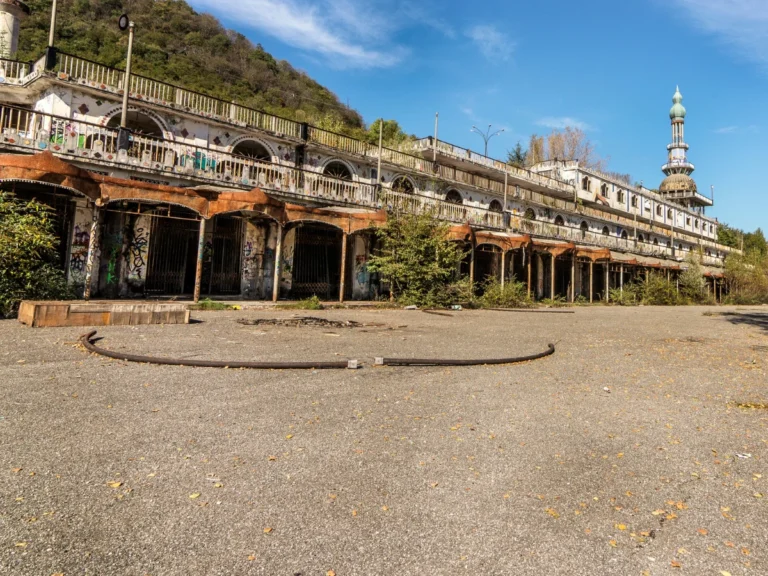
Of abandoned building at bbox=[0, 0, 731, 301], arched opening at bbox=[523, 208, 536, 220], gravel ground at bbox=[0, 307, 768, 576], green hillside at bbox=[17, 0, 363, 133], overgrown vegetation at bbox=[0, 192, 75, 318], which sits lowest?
gravel ground at bbox=[0, 307, 768, 576]

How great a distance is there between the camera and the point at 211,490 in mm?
2570

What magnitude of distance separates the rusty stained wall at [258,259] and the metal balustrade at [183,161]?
163 cm

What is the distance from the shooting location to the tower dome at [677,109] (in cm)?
8681

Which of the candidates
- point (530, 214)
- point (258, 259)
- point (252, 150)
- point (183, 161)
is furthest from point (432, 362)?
point (530, 214)

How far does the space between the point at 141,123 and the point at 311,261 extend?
806 cm

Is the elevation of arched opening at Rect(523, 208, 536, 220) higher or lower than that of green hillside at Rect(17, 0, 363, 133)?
lower

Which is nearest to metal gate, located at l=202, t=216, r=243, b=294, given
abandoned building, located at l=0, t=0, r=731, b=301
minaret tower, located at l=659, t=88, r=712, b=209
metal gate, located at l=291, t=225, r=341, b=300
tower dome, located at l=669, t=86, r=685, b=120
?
abandoned building, located at l=0, t=0, r=731, b=301

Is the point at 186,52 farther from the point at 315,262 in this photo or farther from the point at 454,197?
the point at 315,262

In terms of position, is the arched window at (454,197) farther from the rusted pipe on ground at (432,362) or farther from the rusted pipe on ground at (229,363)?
the rusted pipe on ground at (229,363)

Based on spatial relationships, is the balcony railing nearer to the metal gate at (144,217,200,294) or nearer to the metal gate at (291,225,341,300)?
the metal gate at (144,217,200,294)

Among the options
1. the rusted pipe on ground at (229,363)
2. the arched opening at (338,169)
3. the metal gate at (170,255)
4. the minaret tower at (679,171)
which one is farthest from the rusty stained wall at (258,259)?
the minaret tower at (679,171)

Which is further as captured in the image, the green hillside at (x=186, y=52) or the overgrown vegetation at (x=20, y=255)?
the green hillside at (x=186, y=52)

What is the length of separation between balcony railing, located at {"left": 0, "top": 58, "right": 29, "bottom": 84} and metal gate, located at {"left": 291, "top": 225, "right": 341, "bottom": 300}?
1108 cm

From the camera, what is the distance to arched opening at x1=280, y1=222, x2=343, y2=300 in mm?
17953
